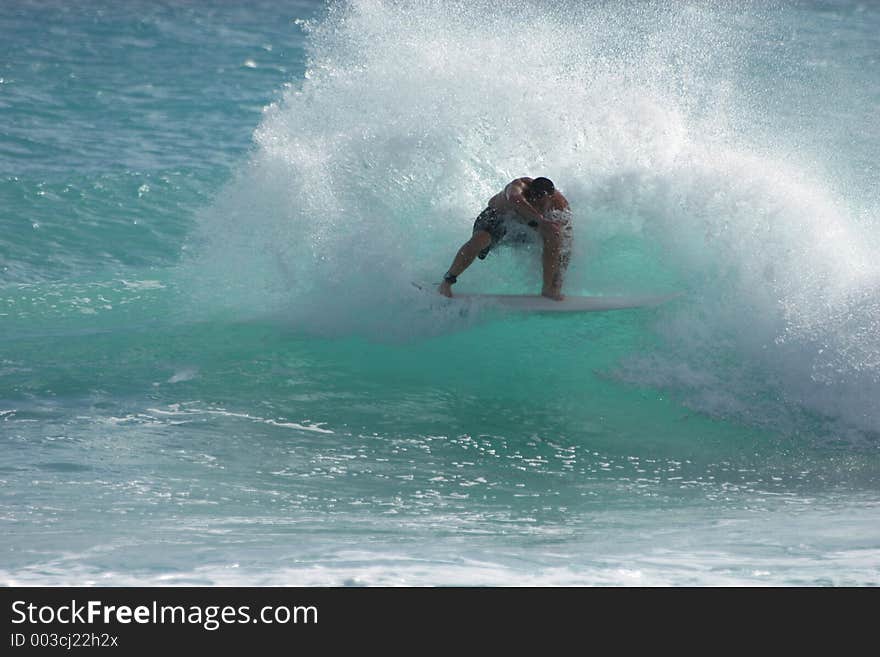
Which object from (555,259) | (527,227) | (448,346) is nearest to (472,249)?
(527,227)

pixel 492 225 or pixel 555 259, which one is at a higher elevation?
pixel 492 225

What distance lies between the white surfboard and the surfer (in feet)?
0.30

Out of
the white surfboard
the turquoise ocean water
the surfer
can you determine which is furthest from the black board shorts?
the turquoise ocean water

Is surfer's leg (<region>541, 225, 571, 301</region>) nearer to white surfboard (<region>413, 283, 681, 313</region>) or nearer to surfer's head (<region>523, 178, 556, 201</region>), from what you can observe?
white surfboard (<region>413, 283, 681, 313</region>)

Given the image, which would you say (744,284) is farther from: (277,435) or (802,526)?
(277,435)

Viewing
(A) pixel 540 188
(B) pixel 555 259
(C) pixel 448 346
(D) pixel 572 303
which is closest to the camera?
(A) pixel 540 188

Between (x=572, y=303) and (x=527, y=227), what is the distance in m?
0.67

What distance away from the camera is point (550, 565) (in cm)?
448

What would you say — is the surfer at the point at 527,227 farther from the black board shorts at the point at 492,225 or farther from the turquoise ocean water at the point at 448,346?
the turquoise ocean water at the point at 448,346

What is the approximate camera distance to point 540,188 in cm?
775

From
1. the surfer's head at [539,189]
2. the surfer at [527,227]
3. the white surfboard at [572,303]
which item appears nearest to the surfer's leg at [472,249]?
the surfer at [527,227]

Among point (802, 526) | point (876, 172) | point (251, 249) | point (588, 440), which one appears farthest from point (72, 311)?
point (876, 172)

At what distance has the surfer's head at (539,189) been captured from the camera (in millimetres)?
7750

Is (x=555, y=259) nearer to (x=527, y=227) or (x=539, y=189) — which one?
(x=527, y=227)
